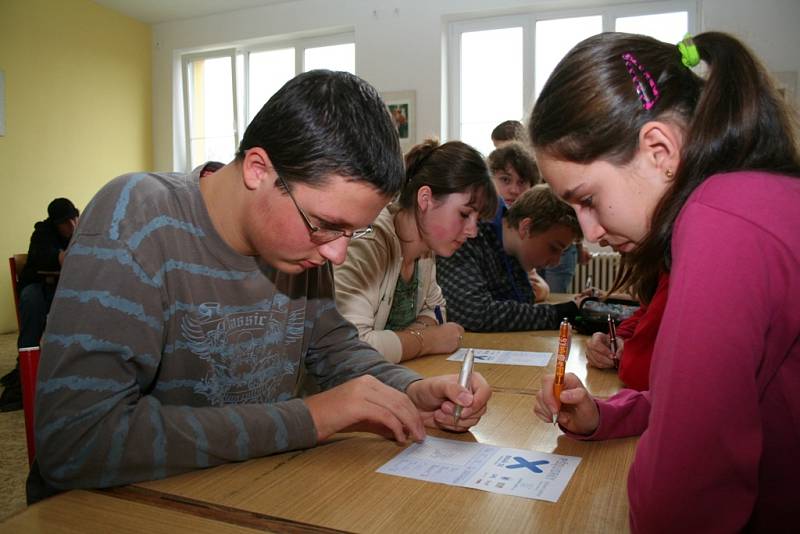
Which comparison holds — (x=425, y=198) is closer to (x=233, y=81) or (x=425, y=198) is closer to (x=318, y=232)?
(x=318, y=232)

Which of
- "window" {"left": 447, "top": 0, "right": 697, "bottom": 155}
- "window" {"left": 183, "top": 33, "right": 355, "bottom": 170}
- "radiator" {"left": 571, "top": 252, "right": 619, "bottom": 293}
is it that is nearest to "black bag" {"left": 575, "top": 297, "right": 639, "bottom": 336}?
"radiator" {"left": 571, "top": 252, "right": 619, "bottom": 293}

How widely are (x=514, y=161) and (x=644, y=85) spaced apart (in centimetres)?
252

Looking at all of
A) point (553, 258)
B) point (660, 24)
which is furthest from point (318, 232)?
point (660, 24)

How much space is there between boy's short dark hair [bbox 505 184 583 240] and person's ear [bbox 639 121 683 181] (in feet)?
6.02

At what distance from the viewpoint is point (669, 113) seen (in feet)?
2.85

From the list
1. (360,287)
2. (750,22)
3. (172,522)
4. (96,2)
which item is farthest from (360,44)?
(172,522)

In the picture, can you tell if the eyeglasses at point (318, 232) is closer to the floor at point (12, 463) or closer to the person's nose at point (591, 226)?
the person's nose at point (591, 226)

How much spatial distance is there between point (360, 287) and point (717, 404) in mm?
1252

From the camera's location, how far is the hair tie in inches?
34.6

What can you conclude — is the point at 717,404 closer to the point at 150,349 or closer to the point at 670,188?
the point at 670,188

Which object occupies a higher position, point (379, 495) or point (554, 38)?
point (554, 38)

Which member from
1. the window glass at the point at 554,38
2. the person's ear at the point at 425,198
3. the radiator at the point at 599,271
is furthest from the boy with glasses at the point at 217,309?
the window glass at the point at 554,38

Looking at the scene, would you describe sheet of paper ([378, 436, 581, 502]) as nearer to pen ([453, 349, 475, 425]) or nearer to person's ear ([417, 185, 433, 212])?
pen ([453, 349, 475, 425])

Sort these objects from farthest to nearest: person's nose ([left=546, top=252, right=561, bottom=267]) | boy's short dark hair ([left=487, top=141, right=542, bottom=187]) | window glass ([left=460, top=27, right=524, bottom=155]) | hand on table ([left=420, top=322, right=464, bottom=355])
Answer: window glass ([left=460, top=27, right=524, bottom=155]) → boy's short dark hair ([left=487, top=141, right=542, bottom=187]) → person's nose ([left=546, top=252, right=561, bottom=267]) → hand on table ([left=420, top=322, right=464, bottom=355])
